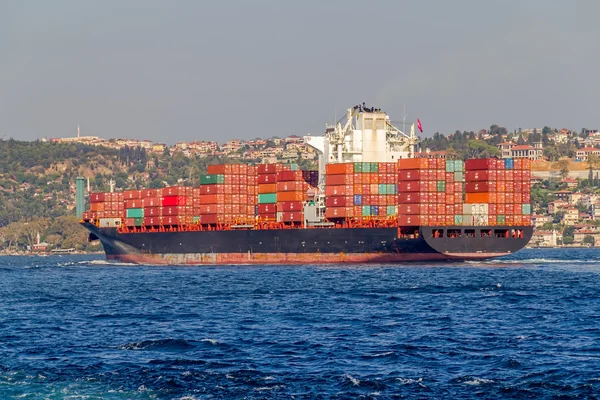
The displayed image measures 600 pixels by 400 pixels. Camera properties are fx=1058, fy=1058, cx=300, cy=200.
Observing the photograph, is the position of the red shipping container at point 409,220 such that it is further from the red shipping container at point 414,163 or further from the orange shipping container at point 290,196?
the orange shipping container at point 290,196

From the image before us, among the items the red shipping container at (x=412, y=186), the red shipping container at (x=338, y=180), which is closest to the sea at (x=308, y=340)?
the red shipping container at (x=412, y=186)

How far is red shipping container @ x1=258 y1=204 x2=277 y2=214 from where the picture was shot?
124m

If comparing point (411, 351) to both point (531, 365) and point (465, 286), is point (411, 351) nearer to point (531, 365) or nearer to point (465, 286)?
point (531, 365)

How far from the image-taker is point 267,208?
124625 mm

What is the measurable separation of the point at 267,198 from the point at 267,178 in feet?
7.80

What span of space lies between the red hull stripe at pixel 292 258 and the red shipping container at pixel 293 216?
13.7ft

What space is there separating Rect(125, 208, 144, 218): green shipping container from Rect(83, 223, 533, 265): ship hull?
19.3ft

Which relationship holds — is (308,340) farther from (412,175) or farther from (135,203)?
(135,203)

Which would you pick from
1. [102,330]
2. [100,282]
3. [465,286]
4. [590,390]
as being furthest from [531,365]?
[100,282]

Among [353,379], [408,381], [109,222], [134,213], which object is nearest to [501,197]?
[134,213]

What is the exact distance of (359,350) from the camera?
4644cm

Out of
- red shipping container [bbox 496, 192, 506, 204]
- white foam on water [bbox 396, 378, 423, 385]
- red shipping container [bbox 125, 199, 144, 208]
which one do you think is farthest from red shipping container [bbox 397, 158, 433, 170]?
white foam on water [bbox 396, 378, 423, 385]

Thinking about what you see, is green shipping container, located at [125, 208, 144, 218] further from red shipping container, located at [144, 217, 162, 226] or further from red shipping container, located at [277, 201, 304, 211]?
red shipping container, located at [277, 201, 304, 211]

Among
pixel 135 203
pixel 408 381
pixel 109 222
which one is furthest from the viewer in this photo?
pixel 109 222
